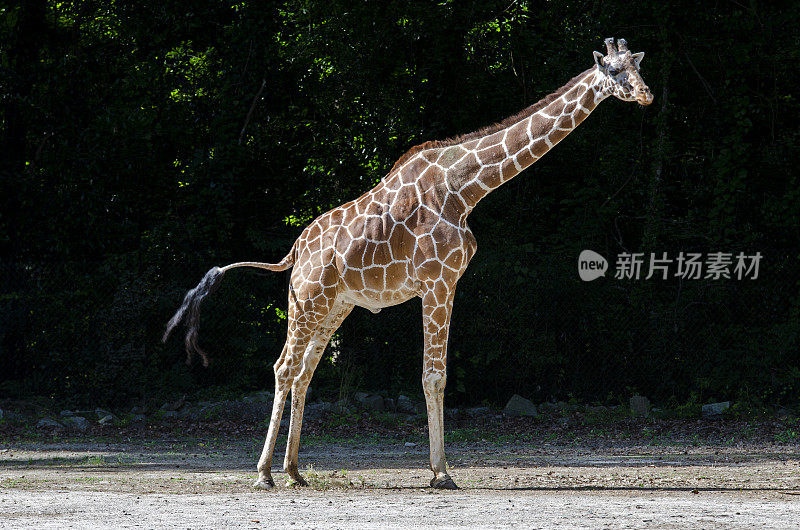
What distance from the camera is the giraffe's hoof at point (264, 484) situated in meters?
Answer: 6.85

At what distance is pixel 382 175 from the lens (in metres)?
13.0

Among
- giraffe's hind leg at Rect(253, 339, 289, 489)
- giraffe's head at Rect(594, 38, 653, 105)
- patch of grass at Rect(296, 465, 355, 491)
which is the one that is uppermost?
giraffe's head at Rect(594, 38, 653, 105)

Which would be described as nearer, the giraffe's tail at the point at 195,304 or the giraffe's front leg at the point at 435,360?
the giraffe's front leg at the point at 435,360

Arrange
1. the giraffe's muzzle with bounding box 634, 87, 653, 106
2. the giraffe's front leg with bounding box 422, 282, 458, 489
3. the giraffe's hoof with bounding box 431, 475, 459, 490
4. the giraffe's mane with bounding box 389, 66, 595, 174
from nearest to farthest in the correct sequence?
the giraffe's muzzle with bounding box 634, 87, 653, 106
the giraffe's hoof with bounding box 431, 475, 459, 490
the giraffe's front leg with bounding box 422, 282, 458, 489
the giraffe's mane with bounding box 389, 66, 595, 174

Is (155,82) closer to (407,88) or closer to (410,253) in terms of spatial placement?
(407,88)

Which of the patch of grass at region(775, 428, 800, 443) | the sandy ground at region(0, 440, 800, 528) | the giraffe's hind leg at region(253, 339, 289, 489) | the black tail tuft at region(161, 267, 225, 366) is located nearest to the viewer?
the sandy ground at region(0, 440, 800, 528)

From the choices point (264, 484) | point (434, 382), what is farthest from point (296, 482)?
point (434, 382)

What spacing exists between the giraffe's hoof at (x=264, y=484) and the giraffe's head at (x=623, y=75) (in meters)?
3.77

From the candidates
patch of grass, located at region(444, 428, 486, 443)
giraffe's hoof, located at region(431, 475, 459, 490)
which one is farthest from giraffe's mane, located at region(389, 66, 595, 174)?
patch of grass, located at region(444, 428, 486, 443)

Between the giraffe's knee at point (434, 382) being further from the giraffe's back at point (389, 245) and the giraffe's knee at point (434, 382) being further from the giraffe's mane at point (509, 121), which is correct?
the giraffe's mane at point (509, 121)

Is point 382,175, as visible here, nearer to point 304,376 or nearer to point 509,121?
point 509,121

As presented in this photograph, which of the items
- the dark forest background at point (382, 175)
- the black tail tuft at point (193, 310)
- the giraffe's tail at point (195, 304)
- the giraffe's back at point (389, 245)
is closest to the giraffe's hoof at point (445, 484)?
the giraffe's back at point (389, 245)

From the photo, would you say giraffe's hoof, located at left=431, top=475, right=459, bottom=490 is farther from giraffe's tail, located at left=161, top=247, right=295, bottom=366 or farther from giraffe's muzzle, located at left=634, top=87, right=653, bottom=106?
giraffe's muzzle, located at left=634, top=87, right=653, bottom=106

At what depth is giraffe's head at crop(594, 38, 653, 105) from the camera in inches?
259
